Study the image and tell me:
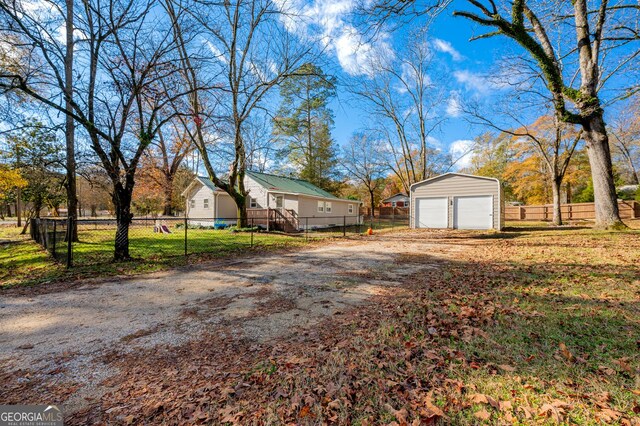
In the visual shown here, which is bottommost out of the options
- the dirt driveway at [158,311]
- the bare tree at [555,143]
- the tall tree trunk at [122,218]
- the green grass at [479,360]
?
the dirt driveway at [158,311]

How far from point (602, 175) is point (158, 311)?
13304 mm

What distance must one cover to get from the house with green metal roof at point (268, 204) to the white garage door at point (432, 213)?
5.00 metres

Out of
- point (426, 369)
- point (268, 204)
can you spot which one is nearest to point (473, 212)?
point (268, 204)

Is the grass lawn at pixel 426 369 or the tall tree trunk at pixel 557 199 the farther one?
the tall tree trunk at pixel 557 199

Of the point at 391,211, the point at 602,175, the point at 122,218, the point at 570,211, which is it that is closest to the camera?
the point at 122,218

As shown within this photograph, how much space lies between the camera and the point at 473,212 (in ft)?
54.5

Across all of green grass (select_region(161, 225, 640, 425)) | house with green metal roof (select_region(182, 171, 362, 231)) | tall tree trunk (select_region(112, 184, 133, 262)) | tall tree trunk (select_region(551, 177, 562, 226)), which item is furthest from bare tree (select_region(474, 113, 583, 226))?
tall tree trunk (select_region(112, 184, 133, 262))

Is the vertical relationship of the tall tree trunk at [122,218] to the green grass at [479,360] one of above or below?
above

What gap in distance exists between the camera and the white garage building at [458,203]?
16000mm

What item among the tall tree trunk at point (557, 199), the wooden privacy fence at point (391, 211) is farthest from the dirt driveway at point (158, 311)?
the wooden privacy fence at point (391, 211)

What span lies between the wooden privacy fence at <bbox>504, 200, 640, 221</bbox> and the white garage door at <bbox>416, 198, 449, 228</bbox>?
36.4 ft

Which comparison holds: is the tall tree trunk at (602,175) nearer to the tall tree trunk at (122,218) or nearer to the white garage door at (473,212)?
the white garage door at (473,212)

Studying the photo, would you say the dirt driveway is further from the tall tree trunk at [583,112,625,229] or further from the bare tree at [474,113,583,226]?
the bare tree at [474,113,583,226]

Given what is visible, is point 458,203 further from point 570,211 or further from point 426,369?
point 426,369
